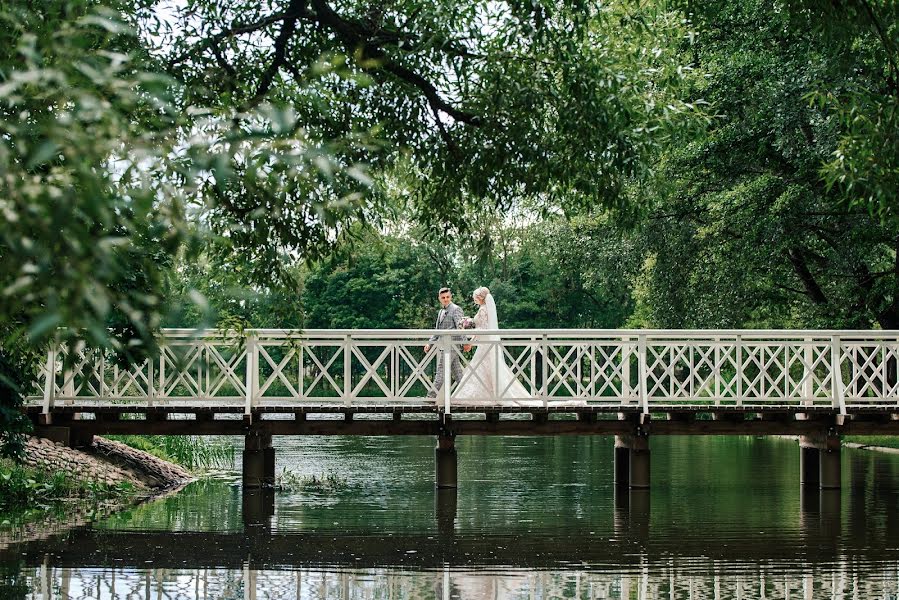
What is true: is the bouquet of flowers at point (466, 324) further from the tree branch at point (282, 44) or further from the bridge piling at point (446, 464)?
the tree branch at point (282, 44)

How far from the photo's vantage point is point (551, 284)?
61.5 metres

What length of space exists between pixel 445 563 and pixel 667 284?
17.6 metres

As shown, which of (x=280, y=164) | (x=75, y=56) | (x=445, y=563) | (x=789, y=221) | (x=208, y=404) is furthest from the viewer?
(x=789, y=221)

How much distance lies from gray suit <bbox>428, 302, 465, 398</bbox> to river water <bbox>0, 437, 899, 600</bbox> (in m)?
1.58

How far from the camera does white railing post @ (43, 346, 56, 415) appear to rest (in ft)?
57.2

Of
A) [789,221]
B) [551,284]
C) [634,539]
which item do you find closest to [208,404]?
[634,539]

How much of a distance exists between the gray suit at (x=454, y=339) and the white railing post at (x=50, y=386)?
530 cm

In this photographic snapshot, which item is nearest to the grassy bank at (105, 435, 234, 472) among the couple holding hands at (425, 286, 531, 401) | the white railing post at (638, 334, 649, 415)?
the couple holding hands at (425, 286, 531, 401)

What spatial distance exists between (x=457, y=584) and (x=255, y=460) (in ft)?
26.5

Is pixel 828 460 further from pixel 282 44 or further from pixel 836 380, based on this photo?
pixel 282 44

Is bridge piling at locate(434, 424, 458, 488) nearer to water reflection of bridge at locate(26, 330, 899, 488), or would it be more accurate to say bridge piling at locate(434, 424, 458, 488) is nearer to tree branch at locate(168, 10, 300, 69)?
water reflection of bridge at locate(26, 330, 899, 488)

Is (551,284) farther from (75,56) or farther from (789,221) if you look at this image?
(75,56)

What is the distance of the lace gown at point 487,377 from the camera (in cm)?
1858

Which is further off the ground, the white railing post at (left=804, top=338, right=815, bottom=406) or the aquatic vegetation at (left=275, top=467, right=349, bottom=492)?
the white railing post at (left=804, top=338, right=815, bottom=406)
